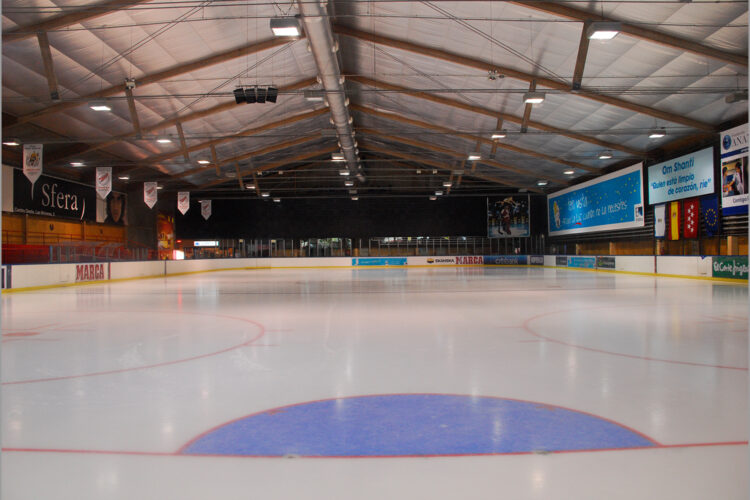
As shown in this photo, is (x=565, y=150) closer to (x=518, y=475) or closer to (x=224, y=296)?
(x=224, y=296)

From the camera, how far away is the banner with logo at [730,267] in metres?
20.9

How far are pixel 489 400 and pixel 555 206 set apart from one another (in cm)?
4047

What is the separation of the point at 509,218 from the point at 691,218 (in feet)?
72.2

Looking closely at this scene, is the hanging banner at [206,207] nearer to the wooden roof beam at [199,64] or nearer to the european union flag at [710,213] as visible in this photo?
the wooden roof beam at [199,64]

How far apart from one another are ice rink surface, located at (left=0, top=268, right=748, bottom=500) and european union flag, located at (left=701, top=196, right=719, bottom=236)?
48.9 feet

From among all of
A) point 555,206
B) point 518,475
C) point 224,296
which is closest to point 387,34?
point 224,296

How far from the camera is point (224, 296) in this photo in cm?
1705

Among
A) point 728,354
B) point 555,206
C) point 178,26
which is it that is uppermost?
point 178,26

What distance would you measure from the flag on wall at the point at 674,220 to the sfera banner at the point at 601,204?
2.31m

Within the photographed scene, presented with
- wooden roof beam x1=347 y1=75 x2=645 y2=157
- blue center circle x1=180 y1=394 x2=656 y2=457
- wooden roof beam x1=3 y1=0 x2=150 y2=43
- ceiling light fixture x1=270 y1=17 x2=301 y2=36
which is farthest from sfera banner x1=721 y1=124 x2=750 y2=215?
wooden roof beam x1=3 y1=0 x2=150 y2=43

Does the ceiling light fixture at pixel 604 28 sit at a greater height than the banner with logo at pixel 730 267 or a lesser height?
greater

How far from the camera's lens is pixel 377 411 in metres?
4.65

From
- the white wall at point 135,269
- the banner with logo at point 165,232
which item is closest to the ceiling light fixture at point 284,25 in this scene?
the white wall at point 135,269

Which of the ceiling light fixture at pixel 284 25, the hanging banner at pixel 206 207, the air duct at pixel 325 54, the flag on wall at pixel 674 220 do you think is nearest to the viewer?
the ceiling light fixture at pixel 284 25
